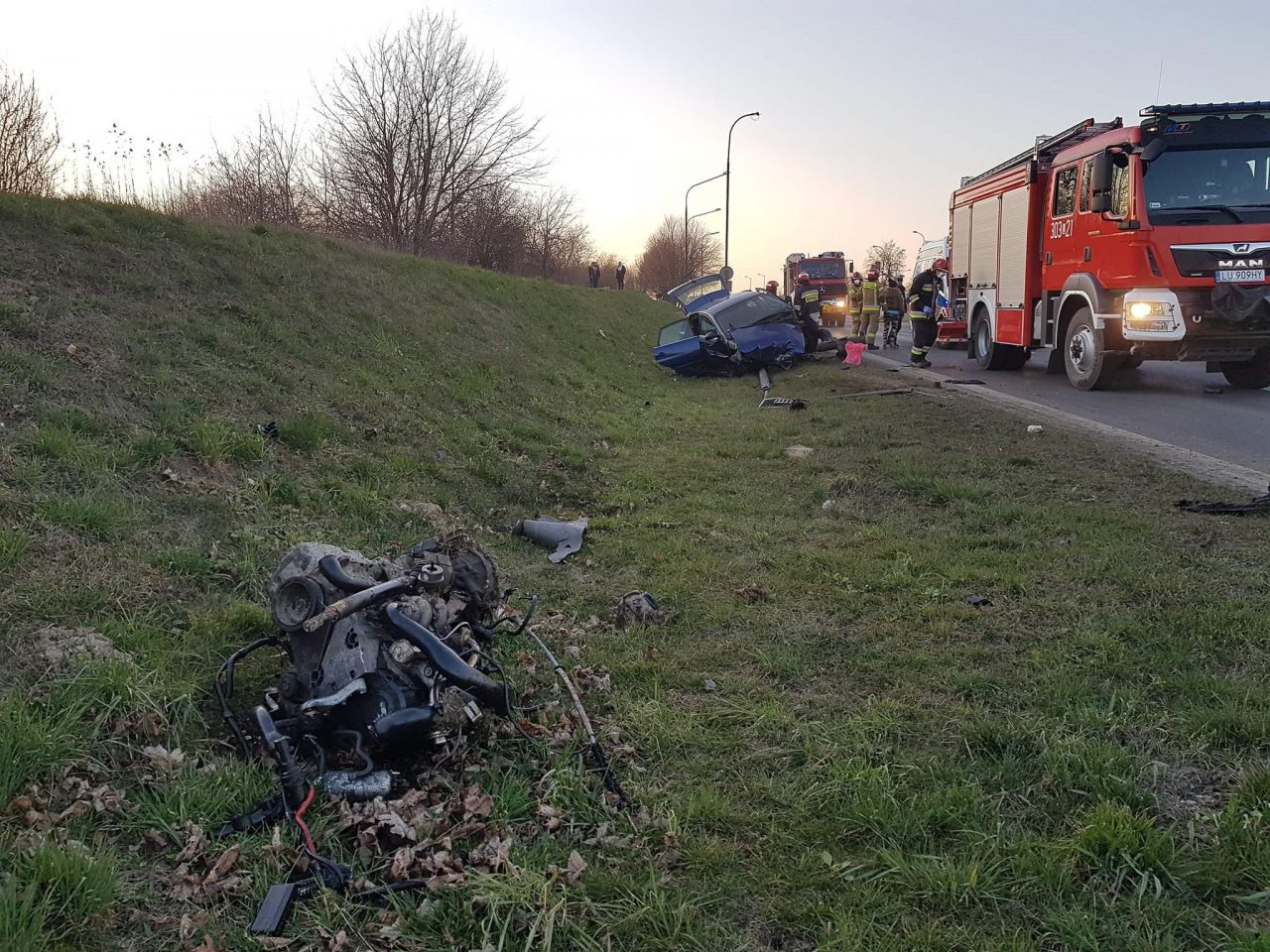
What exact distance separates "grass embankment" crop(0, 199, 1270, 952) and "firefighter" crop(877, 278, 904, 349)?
1469 centimetres

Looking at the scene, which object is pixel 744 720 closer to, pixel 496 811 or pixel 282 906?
pixel 496 811

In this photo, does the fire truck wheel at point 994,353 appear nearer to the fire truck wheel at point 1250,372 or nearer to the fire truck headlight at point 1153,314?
the fire truck wheel at point 1250,372

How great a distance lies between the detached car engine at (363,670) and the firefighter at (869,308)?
19.7m

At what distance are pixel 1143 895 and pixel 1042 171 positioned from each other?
13285 millimetres

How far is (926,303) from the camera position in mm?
19250

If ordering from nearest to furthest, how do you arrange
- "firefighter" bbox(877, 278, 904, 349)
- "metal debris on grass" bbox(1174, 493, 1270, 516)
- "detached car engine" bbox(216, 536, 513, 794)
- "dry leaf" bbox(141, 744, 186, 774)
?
"dry leaf" bbox(141, 744, 186, 774) < "detached car engine" bbox(216, 536, 513, 794) < "metal debris on grass" bbox(1174, 493, 1270, 516) < "firefighter" bbox(877, 278, 904, 349)

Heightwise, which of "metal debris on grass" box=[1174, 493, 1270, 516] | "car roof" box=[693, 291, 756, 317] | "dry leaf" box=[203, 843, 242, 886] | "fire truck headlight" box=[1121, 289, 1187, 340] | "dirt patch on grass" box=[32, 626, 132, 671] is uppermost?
"car roof" box=[693, 291, 756, 317]

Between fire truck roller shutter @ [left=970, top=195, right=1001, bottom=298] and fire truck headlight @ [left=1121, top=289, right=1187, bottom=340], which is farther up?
fire truck roller shutter @ [left=970, top=195, right=1001, bottom=298]

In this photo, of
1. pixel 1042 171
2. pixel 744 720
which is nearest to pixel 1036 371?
pixel 1042 171

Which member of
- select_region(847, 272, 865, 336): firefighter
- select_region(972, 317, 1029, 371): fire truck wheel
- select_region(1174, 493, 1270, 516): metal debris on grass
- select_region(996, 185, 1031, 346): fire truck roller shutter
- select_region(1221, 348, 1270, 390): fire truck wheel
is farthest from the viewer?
select_region(847, 272, 865, 336): firefighter

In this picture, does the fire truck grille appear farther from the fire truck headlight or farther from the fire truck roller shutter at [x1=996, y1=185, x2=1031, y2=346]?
the fire truck roller shutter at [x1=996, y1=185, x2=1031, y2=346]

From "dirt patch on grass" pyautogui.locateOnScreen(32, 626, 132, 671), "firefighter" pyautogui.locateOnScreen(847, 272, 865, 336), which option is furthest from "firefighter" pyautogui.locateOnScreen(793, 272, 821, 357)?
"dirt patch on grass" pyautogui.locateOnScreen(32, 626, 132, 671)

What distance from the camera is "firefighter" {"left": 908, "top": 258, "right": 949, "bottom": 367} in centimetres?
1880

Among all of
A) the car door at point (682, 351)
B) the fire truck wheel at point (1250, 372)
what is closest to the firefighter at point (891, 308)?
the car door at point (682, 351)
